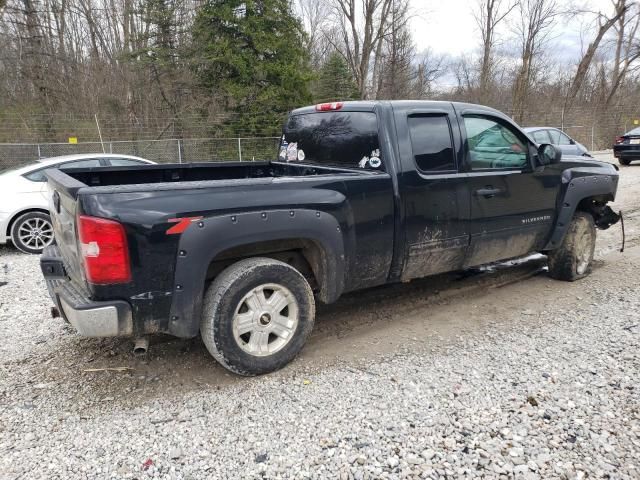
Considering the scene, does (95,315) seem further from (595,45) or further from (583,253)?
(595,45)

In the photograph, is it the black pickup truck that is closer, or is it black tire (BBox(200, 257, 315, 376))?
the black pickup truck

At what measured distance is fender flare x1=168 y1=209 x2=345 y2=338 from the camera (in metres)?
3.01

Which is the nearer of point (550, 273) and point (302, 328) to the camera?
point (302, 328)

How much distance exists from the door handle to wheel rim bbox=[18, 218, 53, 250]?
625 centimetres

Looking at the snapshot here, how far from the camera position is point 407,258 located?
4004 millimetres

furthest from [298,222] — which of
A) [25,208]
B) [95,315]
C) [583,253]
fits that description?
[25,208]

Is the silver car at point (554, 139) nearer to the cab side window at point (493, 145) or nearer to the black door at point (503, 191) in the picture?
the black door at point (503, 191)

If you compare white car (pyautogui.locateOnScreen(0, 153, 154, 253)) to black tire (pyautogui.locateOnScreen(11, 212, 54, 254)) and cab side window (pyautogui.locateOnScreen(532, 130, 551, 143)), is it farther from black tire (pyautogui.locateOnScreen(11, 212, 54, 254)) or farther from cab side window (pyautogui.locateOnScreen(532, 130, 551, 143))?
cab side window (pyautogui.locateOnScreen(532, 130, 551, 143))

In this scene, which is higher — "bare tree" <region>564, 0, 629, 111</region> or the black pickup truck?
"bare tree" <region>564, 0, 629, 111</region>

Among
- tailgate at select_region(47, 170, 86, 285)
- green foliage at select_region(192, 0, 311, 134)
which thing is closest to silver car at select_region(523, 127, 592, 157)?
green foliage at select_region(192, 0, 311, 134)

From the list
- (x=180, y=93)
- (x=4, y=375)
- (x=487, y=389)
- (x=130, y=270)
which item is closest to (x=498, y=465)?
(x=487, y=389)

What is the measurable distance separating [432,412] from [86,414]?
2136mm

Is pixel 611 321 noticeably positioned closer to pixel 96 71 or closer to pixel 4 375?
pixel 4 375

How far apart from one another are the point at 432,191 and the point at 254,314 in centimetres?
176
